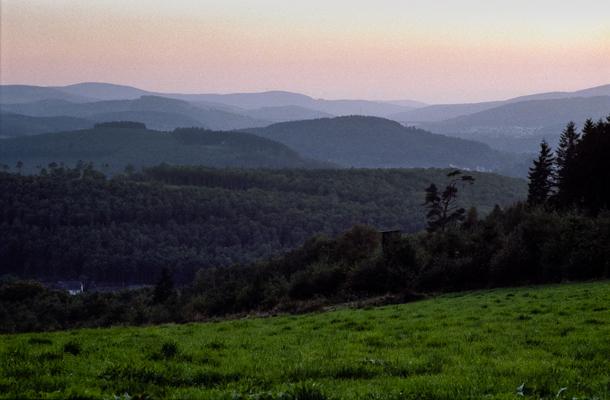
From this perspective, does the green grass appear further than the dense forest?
No

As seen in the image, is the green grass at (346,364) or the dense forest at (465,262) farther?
the dense forest at (465,262)

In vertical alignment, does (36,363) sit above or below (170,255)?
above

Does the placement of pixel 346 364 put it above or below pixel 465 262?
above

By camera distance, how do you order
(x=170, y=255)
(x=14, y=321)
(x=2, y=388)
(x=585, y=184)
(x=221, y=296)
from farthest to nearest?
(x=170, y=255) → (x=14, y=321) → (x=585, y=184) → (x=221, y=296) → (x=2, y=388)

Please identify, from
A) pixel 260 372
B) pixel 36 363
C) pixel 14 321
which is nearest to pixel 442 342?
pixel 260 372

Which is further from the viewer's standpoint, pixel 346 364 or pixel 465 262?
pixel 465 262

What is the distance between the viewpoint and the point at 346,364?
43.6 feet

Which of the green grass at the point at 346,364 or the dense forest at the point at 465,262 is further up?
the green grass at the point at 346,364

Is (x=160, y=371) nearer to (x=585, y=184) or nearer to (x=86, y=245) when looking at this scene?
(x=585, y=184)

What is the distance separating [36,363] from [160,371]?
269 centimetres

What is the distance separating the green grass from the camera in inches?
416

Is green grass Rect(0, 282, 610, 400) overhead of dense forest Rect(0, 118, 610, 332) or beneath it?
overhead

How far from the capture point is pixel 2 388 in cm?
1002

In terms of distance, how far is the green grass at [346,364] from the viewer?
10.6 metres
